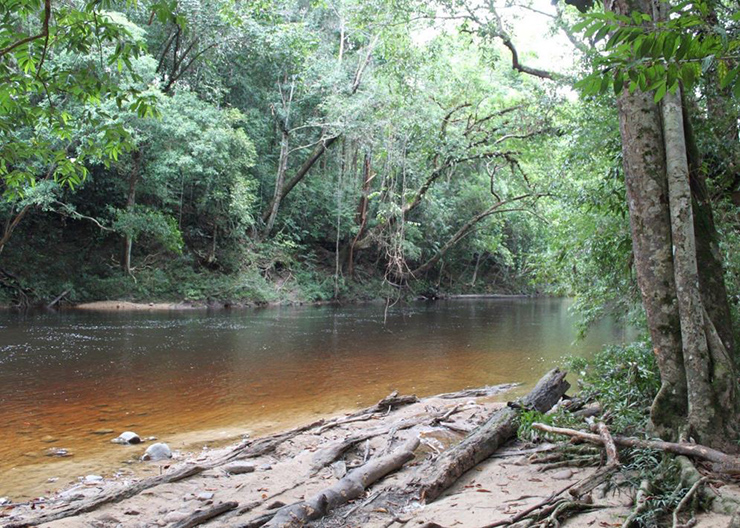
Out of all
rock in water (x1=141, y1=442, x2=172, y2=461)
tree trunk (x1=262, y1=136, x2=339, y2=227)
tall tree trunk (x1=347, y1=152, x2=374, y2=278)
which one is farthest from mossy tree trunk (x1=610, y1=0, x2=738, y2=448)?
tree trunk (x1=262, y1=136, x2=339, y2=227)

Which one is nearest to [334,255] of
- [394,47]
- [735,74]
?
[394,47]

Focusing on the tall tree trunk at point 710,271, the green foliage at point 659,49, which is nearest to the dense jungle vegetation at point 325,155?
the green foliage at point 659,49

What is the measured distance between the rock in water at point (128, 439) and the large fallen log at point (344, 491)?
9.14 ft

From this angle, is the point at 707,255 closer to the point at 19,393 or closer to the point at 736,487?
the point at 736,487

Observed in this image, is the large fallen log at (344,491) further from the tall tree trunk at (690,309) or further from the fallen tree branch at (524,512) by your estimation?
the tall tree trunk at (690,309)

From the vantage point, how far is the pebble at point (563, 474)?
3775mm

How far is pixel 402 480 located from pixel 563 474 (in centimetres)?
122

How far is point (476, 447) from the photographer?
449 centimetres

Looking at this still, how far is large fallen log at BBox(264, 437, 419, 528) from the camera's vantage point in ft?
11.3

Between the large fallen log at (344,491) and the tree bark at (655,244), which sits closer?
the large fallen log at (344,491)

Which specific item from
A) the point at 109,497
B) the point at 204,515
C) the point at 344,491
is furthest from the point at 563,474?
the point at 109,497

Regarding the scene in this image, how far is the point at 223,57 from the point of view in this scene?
79.4 ft

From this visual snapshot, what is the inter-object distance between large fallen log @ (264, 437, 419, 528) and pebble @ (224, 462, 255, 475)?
0.95 meters

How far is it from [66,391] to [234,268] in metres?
17.8
